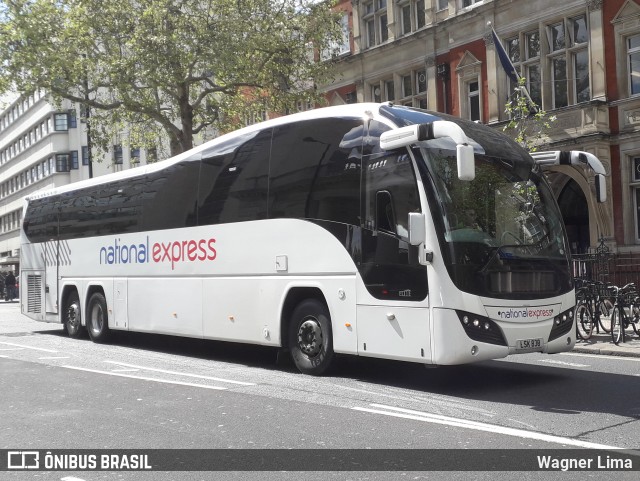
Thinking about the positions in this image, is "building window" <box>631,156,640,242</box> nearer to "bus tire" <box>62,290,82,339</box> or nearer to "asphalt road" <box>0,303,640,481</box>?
"asphalt road" <box>0,303,640,481</box>

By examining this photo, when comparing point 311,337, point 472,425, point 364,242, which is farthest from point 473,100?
point 472,425

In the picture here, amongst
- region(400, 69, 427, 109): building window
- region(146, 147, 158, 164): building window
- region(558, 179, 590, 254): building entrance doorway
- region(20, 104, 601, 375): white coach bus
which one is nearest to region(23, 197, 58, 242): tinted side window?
region(20, 104, 601, 375): white coach bus

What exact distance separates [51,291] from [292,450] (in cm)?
1394

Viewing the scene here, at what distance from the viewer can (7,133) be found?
85.4 meters

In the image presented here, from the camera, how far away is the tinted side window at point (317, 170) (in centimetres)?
1056

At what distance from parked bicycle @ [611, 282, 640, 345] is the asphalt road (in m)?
1.48

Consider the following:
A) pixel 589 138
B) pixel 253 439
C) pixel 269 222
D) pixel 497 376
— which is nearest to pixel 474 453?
pixel 253 439

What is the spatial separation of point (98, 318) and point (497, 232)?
1039 centimetres

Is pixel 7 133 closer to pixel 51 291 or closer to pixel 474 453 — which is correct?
pixel 51 291

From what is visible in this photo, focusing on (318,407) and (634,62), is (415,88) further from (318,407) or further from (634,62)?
(318,407)

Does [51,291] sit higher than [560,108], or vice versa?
[560,108]

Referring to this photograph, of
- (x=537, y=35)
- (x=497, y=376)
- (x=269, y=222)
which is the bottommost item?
(x=497, y=376)

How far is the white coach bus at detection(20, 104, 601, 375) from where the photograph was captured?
938 cm

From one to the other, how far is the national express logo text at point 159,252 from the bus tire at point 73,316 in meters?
1.83
